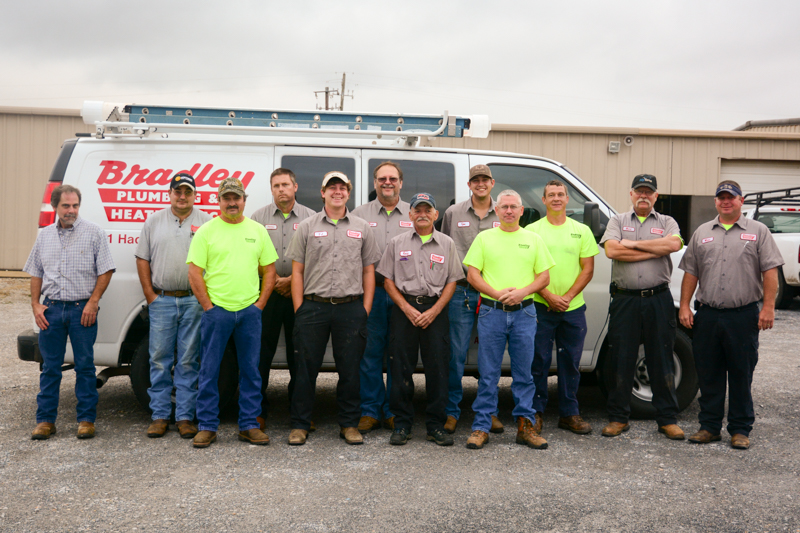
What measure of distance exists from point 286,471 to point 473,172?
2.50 metres

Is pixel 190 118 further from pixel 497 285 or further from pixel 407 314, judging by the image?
pixel 497 285

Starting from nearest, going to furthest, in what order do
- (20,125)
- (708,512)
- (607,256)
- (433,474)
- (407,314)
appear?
(708,512) → (433,474) → (407,314) → (607,256) → (20,125)

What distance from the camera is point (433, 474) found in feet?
13.2

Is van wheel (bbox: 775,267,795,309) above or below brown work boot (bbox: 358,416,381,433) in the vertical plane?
above

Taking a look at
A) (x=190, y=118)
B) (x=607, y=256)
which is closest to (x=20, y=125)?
(x=190, y=118)

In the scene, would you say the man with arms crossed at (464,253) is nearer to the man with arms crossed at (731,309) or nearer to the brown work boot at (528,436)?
the brown work boot at (528,436)

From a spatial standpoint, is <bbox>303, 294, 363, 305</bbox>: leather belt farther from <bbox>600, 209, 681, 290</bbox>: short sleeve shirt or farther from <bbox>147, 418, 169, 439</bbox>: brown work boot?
<bbox>600, 209, 681, 290</bbox>: short sleeve shirt

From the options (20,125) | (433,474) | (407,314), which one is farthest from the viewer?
(20,125)

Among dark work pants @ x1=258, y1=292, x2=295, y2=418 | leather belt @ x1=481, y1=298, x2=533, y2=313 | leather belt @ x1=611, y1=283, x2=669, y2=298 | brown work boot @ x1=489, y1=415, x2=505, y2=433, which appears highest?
leather belt @ x1=611, y1=283, x2=669, y2=298

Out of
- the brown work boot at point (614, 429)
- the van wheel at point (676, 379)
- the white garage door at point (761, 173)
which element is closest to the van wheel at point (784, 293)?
the white garage door at point (761, 173)

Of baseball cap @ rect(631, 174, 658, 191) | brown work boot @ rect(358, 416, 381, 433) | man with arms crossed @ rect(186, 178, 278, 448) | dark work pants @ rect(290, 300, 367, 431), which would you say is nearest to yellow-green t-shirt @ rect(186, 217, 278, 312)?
man with arms crossed @ rect(186, 178, 278, 448)

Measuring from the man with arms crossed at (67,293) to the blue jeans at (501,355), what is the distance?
2.80 m

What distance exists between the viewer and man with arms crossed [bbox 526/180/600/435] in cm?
484

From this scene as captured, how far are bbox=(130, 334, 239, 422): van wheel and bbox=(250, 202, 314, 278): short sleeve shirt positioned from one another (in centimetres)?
71
